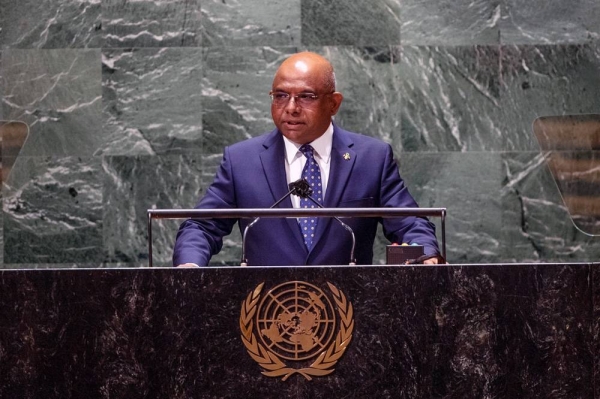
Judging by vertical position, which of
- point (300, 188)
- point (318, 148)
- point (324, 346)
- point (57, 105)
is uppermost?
point (57, 105)

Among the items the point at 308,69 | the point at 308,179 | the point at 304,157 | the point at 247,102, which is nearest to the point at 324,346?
the point at 308,179

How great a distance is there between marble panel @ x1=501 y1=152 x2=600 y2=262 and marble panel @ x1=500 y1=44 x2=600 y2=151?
13 centimetres

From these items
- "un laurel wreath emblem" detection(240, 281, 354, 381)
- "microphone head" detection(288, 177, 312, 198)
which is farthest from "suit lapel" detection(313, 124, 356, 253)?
"un laurel wreath emblem" detection(240, 281, 354, 381)

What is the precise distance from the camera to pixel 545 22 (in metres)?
6.00

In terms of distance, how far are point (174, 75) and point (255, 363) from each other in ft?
11.1

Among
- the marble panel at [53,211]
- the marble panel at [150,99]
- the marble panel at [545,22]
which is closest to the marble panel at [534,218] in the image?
the marble panel at [545,22]

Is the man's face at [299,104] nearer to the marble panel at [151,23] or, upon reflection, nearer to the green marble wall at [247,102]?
the green marble wall at [247,102]

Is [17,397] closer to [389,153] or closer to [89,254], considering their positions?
[389,153]

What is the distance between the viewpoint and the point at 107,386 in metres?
2.92

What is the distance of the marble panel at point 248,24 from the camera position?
5.96 meters

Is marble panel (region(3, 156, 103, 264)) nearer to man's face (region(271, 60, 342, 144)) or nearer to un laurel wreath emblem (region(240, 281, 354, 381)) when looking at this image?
man's face (region(271, 60, 342, 144))

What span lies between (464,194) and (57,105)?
99.9 inches

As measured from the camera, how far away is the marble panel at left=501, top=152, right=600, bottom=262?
5988mm

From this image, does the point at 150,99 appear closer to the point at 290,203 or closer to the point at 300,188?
the point at 290,203
